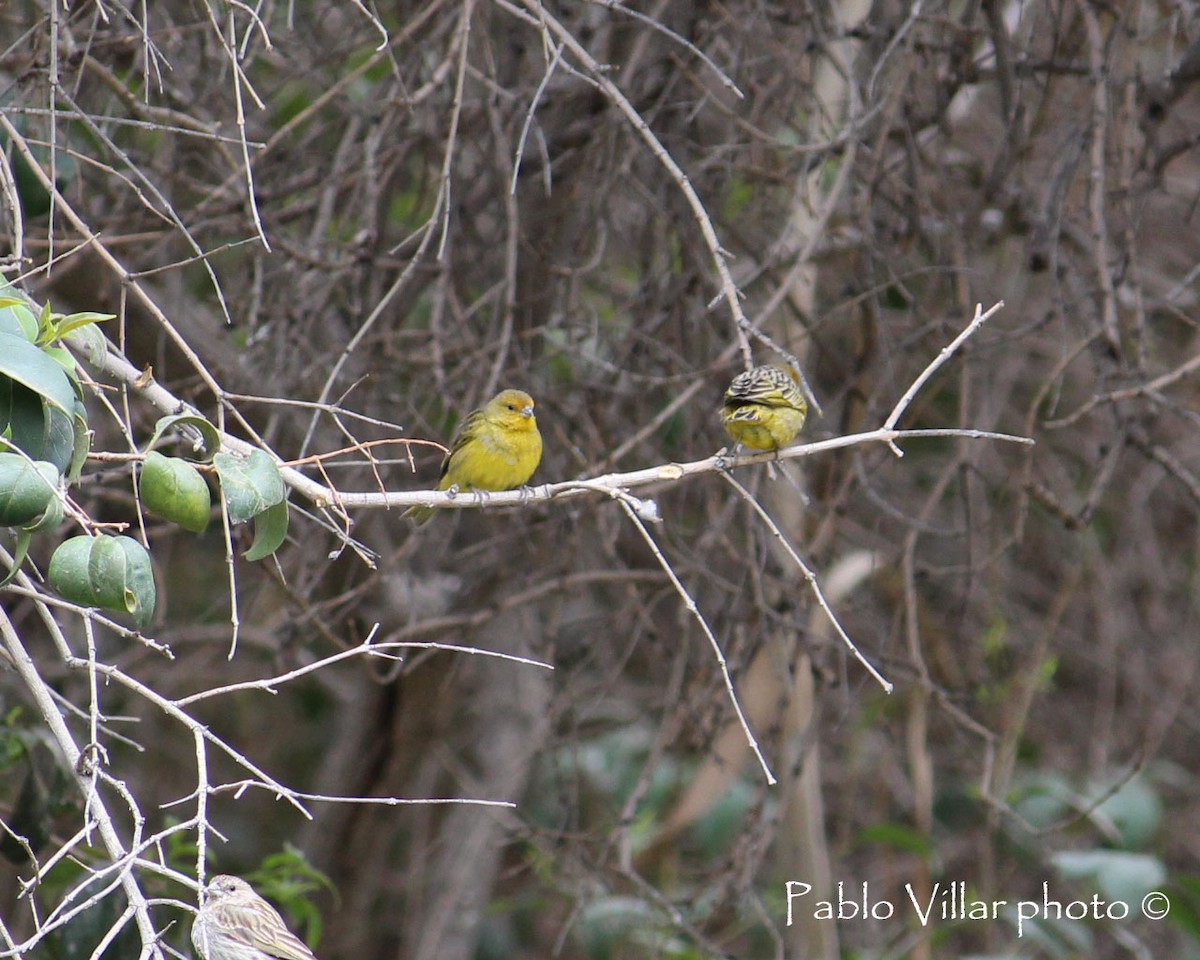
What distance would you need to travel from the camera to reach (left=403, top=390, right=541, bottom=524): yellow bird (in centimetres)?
471

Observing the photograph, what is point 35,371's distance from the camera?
2416mm

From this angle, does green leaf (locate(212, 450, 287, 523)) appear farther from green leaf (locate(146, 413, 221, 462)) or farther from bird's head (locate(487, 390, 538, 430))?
bird's head (locate(487, 390, 538, 430))

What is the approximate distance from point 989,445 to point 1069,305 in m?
2.16

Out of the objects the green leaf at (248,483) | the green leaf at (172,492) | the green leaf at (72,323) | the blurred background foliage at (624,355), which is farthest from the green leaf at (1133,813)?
the green leaf at (72,323)

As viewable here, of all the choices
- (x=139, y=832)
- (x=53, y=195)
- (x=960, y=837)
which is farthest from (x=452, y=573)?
(x=960, y=837)

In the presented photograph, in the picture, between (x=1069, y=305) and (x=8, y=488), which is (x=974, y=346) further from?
(x=8, y=488)

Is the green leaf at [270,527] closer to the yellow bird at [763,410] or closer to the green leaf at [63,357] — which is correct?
the green leaf at [63,357]

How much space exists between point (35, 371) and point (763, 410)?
6.86 feet

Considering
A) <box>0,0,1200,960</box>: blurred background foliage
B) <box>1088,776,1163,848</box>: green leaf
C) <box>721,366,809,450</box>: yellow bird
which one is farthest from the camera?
<box>1088,776,1163,848</box>: green leaf

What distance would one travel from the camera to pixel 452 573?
5.86 metres

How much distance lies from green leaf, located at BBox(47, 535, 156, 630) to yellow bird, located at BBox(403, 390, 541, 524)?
209 centimetres

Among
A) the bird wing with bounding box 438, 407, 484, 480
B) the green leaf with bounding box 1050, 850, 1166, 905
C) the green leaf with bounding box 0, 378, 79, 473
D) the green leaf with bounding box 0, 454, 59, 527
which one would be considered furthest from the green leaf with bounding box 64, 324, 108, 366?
the green leaf with bounding box 1050, 850, 1166, 905
